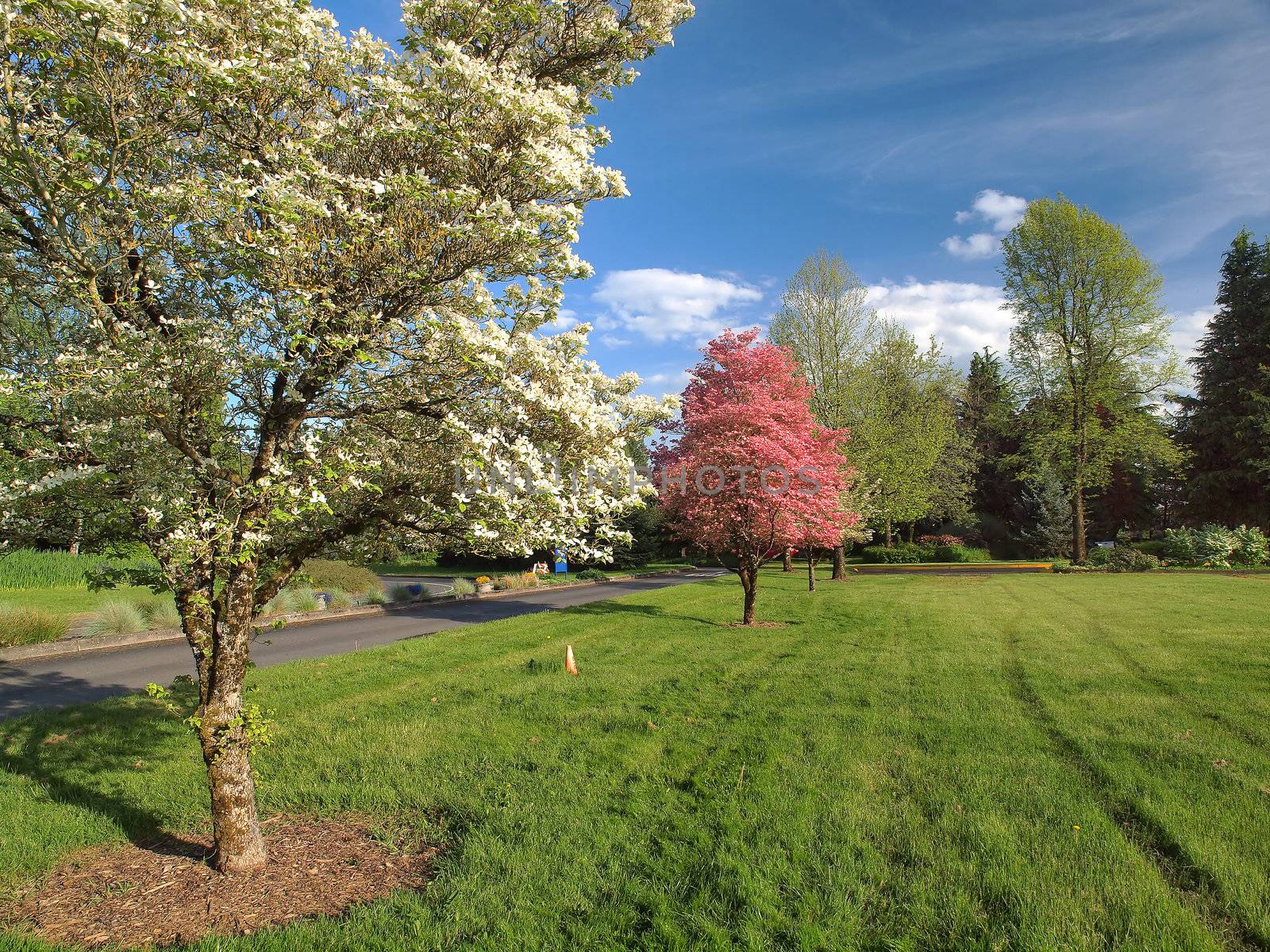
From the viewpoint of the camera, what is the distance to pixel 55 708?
310 inches

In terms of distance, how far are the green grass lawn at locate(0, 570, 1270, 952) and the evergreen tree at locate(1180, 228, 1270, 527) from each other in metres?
28.8

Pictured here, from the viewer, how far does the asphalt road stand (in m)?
8.91

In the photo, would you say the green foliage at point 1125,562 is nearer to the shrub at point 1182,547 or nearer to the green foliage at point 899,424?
the shrub at point 1182,547

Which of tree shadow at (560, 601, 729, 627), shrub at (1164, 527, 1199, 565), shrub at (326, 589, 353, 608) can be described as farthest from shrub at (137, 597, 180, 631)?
shrub at (1164, 527, 1199, 565)

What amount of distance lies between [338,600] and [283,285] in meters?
16.5

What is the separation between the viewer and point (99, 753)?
6.30 metres

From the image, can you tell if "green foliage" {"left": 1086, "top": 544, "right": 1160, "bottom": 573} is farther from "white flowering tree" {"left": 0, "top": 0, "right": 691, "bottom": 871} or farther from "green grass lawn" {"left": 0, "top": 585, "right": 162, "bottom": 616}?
"green grass lawn" {"left": 0, "top": 585, "right": 162, "bottom": 616}

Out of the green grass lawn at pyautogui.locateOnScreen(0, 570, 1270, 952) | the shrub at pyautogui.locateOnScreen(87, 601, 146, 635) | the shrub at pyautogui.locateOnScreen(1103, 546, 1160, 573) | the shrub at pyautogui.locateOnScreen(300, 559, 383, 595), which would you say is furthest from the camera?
the shrub at pyautogui.locateOnScreen(1103, 546, 1160, 573)

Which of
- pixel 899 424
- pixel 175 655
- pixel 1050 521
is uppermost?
pixel 899 424

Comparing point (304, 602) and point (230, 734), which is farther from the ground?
point (230, 734)

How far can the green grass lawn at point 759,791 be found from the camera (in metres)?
3.59

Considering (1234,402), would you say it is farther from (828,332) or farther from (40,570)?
(40,570)

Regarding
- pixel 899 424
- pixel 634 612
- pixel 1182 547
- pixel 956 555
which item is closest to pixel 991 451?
pixel 956 555

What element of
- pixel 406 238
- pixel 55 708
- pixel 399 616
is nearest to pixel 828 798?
pixel 406 238
